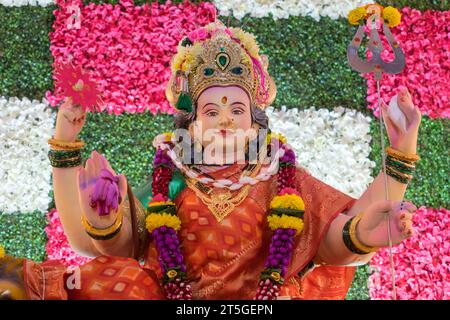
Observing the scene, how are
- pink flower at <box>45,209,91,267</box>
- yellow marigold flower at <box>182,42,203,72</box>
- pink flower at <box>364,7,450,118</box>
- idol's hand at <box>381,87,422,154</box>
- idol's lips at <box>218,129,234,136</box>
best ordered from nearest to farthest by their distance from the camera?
idol's hand at <box>381,87,422,154</box>
idol's lips at <box>218,129,234,136</box>
yellow marigold flower at <box>182,42,203,72</box>
pink flower at <box>45,209,91,267</box>
pink flower at <box>364,7,450,118</box>

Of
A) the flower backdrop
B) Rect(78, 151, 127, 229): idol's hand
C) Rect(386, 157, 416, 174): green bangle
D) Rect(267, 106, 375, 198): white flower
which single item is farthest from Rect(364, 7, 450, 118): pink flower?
Rect(78, 151, 127, 229): idol's hand

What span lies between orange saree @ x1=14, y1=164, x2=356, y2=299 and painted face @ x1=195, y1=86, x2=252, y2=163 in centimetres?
11

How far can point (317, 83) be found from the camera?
389cm

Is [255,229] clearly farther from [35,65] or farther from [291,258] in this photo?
[35,65]

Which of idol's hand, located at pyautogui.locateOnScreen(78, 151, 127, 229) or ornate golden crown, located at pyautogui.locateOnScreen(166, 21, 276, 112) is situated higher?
ornate golden crown, located at pyautogui.locateOnScreen(166, 21, 276, 112)

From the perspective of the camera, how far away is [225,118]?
115 inches

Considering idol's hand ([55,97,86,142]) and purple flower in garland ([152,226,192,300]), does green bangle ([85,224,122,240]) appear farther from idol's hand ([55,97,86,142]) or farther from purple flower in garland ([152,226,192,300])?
idol's hand ([55,97,86,142])

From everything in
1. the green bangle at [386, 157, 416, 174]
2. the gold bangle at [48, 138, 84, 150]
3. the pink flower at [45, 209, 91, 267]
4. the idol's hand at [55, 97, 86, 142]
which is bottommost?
the pink flower at [45, 209, 91, 267]

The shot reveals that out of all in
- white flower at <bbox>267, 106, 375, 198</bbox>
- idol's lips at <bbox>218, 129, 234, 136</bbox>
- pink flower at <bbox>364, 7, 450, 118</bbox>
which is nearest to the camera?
idol's lips at <bbox>218, 129, 234, 136</bbox>

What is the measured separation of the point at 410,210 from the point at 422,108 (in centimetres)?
147

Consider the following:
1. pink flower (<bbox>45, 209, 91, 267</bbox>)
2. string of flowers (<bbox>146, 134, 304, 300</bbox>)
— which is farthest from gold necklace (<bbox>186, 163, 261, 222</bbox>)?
pink flower (<bbox>45, 209, 91, 267</bbox>)

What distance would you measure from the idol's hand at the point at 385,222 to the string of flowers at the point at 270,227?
0.28 meters

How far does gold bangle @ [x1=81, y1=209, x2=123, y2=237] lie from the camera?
2668 millimetres

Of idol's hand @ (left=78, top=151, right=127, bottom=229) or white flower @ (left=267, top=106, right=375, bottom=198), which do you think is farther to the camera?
white flower @ (left=267, top=106, right=375, bottom=198)
